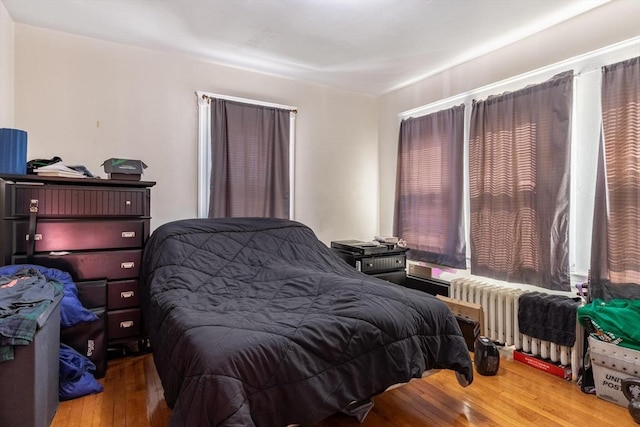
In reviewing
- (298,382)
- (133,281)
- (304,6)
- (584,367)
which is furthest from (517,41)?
(133,281)

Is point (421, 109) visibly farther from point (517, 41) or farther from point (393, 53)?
point (517, 41)

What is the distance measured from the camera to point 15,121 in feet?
8.42

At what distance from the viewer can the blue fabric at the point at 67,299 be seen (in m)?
2.04

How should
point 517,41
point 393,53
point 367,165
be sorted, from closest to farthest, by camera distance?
point 517,41 → point 393,53 → point 367,165

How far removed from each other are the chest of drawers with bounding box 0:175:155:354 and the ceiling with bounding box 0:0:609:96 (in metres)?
1.22

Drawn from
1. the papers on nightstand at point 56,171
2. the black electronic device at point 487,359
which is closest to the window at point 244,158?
the papers on nightstand at point 56,171

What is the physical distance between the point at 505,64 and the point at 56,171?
11.8ft

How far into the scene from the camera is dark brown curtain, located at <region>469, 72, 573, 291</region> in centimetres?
250

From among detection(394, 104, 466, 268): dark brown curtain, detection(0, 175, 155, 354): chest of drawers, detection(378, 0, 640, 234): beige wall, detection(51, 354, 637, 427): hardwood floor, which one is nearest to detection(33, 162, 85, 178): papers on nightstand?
detection(0, 175, 155, 354): chest of drawers

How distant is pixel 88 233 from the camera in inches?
95.0

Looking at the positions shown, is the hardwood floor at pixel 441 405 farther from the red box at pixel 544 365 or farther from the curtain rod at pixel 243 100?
the curtain rod at pixel 243 100

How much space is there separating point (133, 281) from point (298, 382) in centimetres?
182

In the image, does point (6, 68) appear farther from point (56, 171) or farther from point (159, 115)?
point (159, 115)

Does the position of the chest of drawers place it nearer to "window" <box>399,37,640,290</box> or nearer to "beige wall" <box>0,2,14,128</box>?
"beige wall" <box>0,2,14,128</box>
